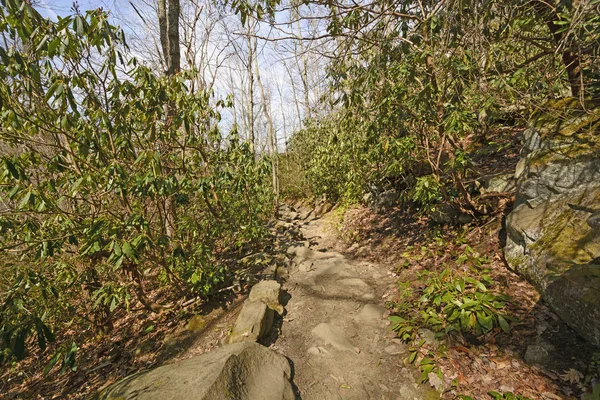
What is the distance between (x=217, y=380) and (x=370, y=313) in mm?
2448

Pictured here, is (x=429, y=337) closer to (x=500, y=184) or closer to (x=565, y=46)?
(x=500, y=184)

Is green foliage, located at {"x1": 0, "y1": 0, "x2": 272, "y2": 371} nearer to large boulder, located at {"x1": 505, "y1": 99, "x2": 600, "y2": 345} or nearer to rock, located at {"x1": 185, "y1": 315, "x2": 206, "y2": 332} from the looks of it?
rock, located at {"x1": 185, "y1": 315, "x2": 206, "y2": 332}

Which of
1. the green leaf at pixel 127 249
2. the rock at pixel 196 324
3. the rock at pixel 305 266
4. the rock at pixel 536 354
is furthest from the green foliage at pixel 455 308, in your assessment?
the green leaf at pixel 127 249

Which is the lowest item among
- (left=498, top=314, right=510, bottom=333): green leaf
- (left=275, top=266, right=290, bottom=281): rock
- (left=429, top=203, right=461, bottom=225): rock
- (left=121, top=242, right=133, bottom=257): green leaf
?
(left=275, top=266, right=290, bottom=281): rock

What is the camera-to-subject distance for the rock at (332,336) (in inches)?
137

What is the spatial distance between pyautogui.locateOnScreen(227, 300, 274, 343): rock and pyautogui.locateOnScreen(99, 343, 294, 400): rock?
1.78ft

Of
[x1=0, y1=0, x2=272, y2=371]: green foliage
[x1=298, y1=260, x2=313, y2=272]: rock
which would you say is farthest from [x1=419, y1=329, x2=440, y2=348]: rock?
[x1=0, y1=0, x2=272, y2=371]: green foliage

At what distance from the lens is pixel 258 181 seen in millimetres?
5215

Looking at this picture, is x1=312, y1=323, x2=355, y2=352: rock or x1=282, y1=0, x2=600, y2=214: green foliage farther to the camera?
x1=312, y1=323, x2=355, y2=352: rock

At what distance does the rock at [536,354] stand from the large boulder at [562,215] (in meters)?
0.35

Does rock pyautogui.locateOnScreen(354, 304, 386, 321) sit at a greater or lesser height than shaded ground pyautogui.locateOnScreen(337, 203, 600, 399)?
lesser

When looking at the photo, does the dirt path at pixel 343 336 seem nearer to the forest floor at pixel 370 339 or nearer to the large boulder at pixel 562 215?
the forest floor at pixel 370 339

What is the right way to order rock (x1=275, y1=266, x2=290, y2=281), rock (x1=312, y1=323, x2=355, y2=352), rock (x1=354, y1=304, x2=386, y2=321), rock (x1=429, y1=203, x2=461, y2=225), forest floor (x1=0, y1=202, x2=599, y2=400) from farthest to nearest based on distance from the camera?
1. rock (x1=275, y1=266, x2=290, y2=281)
2. rock (x1=429, y1=203, x2=461, y2=225)
3. rock (x1=354, y1=304, x2=386, y2=321)
4. rock (x1=312, y1=323, x2=355, y2=352)
5. forest floor (x1=0, y1=202, x2=599, y2=400)

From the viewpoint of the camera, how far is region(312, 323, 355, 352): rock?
3.49 meters
